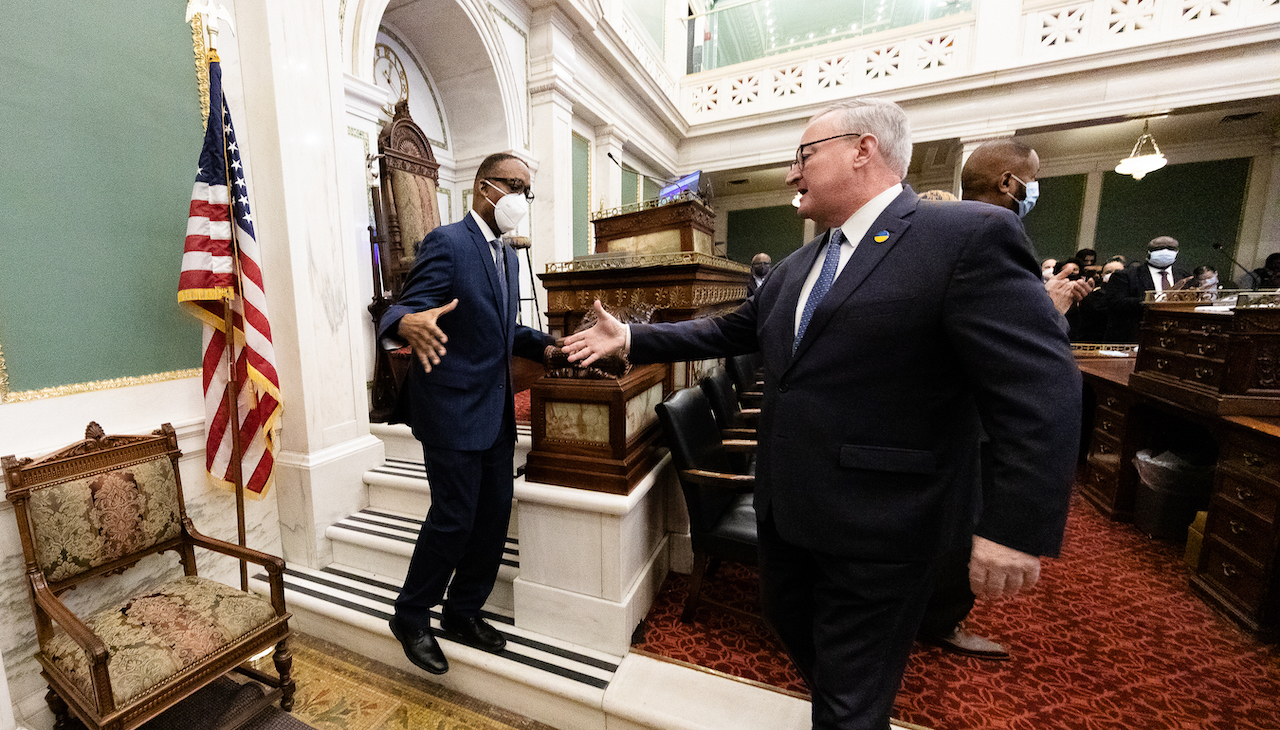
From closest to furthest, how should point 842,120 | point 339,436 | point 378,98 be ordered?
point 842,120
point 339,436
point 378,98

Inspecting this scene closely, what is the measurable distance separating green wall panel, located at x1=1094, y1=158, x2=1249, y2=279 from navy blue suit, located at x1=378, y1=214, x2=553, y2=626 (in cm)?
1208

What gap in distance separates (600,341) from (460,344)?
0.59 metres

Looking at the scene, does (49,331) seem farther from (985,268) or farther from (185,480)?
(985,268)

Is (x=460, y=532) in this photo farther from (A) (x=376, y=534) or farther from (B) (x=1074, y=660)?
(B) (x=1074, y=660)

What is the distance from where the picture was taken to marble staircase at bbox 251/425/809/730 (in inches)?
69.9

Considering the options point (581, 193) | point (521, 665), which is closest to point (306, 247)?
point (521, 665)

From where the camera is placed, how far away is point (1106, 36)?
6480 mm

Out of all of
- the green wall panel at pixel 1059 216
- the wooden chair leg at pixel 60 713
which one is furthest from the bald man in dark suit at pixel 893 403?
the green wall panel at pixel 1059 216

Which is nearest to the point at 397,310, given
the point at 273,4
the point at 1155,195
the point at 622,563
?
the point at 622,563

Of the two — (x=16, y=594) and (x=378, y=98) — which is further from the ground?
(x=378, y=98)

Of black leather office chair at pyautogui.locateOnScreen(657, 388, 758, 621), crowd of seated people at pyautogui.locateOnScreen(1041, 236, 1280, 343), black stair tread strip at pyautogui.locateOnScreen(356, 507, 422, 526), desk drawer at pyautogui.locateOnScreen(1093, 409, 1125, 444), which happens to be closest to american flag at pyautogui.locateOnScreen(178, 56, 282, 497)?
black stair tread strip at pyautogui.locateOnScreen(356, 507, 422, 526)

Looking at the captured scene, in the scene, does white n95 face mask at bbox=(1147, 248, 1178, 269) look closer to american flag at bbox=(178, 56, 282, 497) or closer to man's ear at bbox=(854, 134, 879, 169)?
man's ear at bbox=(854, 134, 879, 169)

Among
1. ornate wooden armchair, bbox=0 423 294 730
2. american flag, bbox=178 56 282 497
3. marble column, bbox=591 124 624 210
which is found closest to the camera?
ornate wooden armchair, bbox=0 423 294 730

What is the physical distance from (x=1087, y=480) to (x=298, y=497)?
5.82 meters
